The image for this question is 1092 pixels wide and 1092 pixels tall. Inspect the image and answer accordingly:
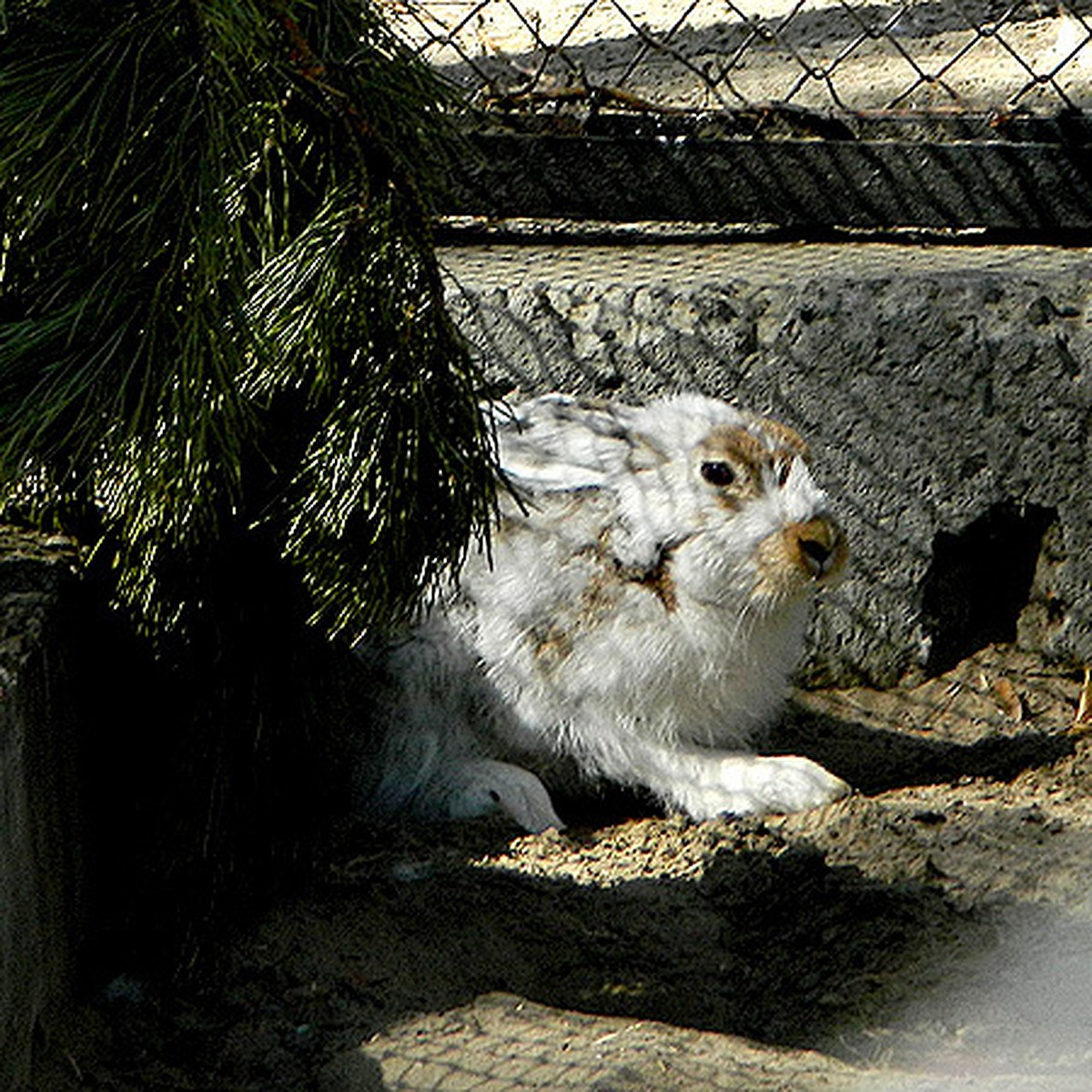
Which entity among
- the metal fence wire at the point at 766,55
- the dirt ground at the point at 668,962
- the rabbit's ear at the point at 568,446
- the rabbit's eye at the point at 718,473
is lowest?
the dirt ground at the point at 668,962

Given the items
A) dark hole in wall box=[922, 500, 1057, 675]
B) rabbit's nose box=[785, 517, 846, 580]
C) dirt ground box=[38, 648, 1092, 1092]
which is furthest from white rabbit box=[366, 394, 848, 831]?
dark hole in wall box=[922, 500, 1057, 675]

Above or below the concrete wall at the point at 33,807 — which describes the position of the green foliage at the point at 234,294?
above

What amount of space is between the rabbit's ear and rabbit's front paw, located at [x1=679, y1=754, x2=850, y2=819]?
2.07ft

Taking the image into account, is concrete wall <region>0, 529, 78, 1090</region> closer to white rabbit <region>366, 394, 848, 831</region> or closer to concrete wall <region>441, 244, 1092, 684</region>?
white rabbit <region>366, 394, 848, 831</region>

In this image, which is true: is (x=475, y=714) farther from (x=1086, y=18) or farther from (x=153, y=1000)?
(x=1086, y=18)

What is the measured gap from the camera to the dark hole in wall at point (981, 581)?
4.20 m

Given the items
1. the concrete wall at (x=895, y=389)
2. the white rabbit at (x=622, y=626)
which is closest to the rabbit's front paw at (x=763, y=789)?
the white rabbit at (x=622, y=626)

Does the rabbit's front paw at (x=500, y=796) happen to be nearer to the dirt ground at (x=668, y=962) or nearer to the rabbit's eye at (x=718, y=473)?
the dirt ground at (x=668, y=962)

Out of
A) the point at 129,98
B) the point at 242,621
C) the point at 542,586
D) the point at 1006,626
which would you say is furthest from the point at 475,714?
the point at 129,98

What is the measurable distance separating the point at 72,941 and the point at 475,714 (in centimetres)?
102

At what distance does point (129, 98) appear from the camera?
245cm

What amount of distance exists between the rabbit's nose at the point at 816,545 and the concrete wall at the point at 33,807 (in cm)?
133

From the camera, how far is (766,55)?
5.67m

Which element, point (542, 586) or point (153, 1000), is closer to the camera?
point (153, 1000)
